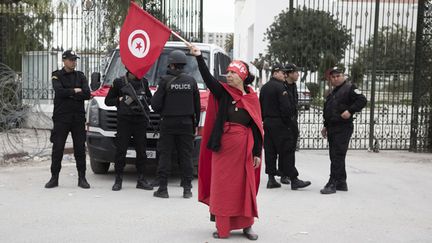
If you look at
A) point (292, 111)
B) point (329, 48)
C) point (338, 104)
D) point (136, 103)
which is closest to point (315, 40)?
point (329, 48)

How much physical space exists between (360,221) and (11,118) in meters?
6.93

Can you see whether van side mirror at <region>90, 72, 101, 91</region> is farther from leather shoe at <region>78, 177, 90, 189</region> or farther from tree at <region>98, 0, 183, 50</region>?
tree at <region>98, 0, 183, 50</region>

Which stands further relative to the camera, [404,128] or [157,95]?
[404,128]

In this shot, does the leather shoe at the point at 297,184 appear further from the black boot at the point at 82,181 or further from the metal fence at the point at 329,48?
the metal fence at the point at 329,48

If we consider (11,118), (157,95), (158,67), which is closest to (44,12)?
(11,118)

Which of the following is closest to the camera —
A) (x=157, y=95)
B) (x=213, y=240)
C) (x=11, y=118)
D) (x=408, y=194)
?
(x=213, y=240)

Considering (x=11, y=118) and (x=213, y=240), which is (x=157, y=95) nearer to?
(x=213, y=240)

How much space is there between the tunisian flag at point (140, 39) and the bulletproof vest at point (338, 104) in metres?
2.92

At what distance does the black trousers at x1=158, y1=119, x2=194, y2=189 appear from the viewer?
314 inches

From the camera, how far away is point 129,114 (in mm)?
8406

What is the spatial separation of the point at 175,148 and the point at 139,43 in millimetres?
1632

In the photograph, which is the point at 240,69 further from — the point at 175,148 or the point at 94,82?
the point at 94,82

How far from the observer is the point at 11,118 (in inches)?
429

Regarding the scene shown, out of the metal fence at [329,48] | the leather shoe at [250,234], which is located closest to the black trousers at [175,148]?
the leather shoe at [250,234]
